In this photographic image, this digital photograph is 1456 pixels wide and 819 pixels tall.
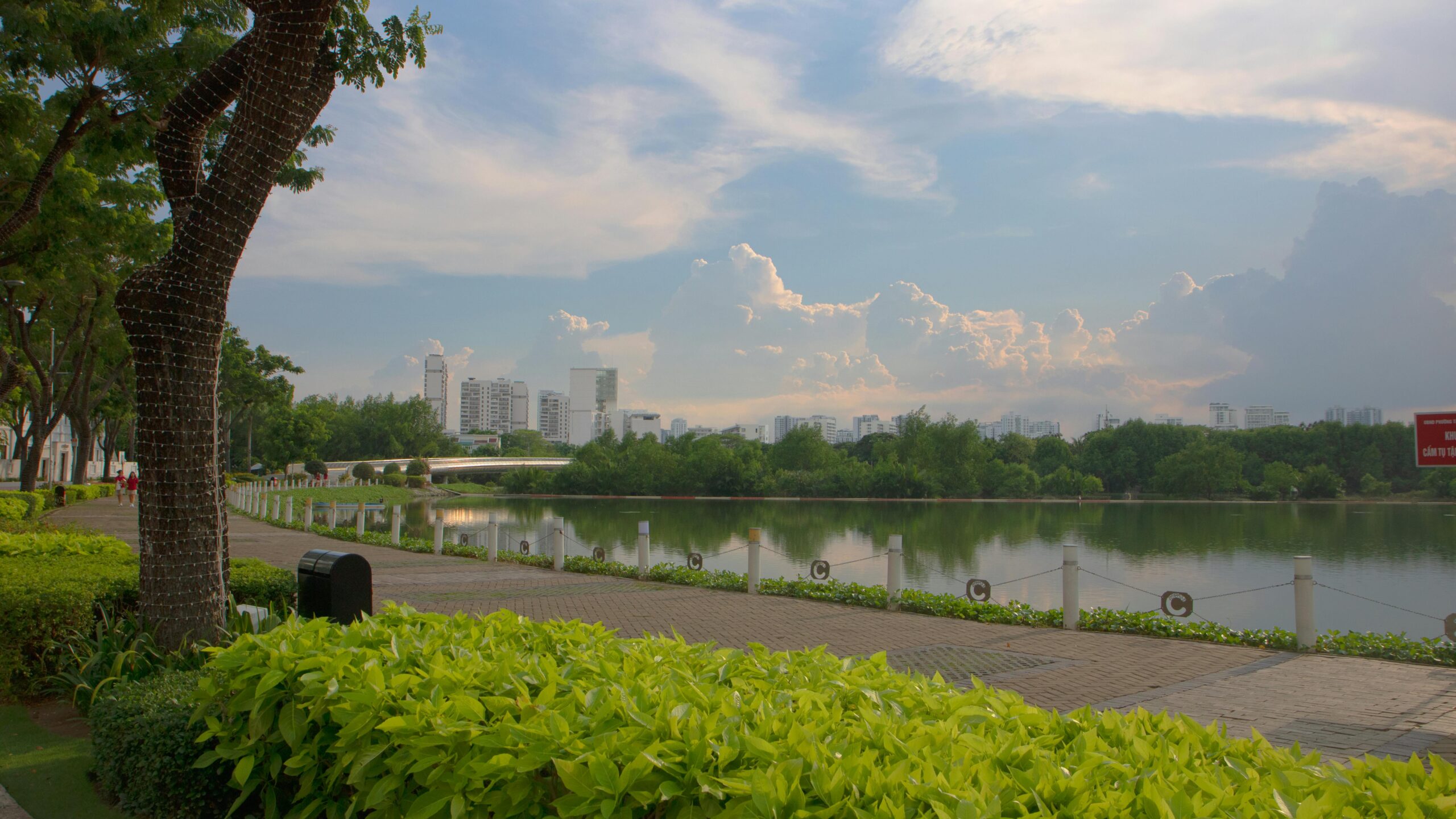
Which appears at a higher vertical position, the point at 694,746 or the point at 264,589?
the point at 694,746

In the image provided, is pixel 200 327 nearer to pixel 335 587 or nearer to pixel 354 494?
pixel 335 587

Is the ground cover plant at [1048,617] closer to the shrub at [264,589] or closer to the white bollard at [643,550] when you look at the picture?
the white bollard at [643,550]

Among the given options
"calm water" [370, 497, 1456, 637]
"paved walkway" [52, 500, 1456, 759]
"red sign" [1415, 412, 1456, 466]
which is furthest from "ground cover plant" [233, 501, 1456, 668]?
"calm water" [370, 497, 1456, 637]

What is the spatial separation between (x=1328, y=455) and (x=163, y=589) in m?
72.8

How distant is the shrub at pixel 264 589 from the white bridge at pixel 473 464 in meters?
74.6

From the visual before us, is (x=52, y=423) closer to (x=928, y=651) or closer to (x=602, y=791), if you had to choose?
(x=928, y=651)

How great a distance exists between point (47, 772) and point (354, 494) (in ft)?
170

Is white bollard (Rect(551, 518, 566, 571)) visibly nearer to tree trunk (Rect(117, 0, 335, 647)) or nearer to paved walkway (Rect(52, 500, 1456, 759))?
paved walkway (Rect(52, 500, 1456, 759))

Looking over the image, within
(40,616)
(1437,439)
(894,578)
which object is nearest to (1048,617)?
(894,578)

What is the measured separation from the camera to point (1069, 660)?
26.5 feet

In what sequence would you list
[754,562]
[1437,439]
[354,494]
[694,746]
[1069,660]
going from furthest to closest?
[354,494], [754,562], [1069,660], [1437,439], [694,746]

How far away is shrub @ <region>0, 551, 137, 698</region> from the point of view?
5.54m

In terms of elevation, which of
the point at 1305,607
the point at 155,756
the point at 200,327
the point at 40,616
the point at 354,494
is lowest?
the point at 354,494

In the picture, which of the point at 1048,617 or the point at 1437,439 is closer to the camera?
the point at 1437,439
